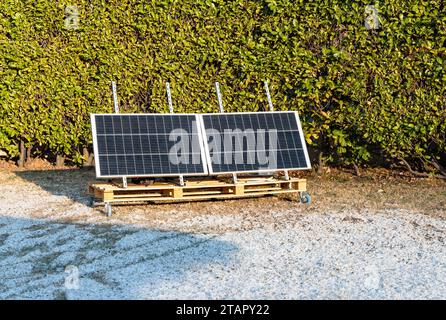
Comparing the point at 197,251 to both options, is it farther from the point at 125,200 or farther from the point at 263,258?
the point at 125,200

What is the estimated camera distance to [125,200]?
28.9 feet

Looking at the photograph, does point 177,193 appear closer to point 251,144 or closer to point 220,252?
point 251,144

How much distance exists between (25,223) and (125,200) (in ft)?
4.13

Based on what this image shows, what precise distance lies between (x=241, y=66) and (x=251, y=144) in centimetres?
191

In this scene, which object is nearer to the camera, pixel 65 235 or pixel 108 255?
pixel 108 255

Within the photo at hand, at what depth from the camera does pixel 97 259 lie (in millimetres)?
6652

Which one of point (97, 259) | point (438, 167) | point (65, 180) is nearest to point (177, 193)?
point (97, 259)

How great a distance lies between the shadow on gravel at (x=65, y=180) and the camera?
10.2 metres

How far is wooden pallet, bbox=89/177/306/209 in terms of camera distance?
885 cm

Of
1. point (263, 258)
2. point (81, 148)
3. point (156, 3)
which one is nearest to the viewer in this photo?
point (263, 258)

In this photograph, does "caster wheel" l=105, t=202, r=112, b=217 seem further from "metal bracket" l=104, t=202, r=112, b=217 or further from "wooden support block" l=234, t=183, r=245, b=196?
"wooden support block" l=234, t=183, r=245, b=196

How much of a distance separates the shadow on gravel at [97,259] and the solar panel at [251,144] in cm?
185
